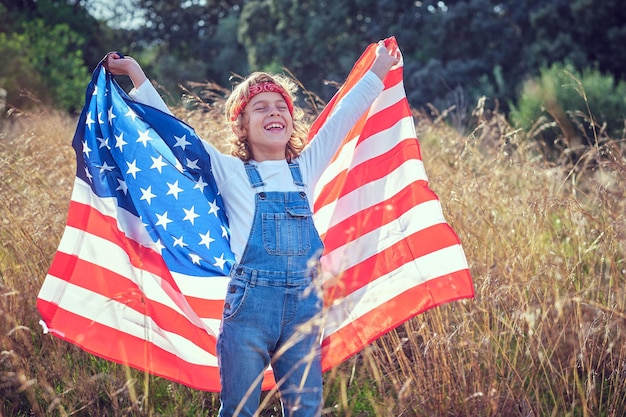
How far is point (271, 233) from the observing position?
2.43 metres

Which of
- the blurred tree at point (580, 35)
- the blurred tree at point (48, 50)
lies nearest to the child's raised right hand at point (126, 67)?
the blurred tree at point (48, 50)

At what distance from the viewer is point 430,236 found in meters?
2.80

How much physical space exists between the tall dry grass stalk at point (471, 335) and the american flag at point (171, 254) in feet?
0.63

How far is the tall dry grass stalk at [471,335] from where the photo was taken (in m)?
2.79

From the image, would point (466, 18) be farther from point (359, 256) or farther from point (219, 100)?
point (359, 256)

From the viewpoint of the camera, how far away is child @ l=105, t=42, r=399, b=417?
7.68ft

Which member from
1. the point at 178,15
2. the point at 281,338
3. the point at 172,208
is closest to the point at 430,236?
the point at 281,338

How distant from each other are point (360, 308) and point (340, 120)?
783mm

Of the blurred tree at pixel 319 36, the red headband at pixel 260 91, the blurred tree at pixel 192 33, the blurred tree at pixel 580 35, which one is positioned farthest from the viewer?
the blurred tree at pixel 192 33

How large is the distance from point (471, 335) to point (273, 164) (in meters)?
1.17

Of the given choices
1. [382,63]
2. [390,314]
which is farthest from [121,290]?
[382,63]

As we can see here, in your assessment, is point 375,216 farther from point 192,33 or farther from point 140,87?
point 192,33

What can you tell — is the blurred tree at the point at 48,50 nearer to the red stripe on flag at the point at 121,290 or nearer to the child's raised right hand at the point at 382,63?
the red stripe on flag at the point at 121,290

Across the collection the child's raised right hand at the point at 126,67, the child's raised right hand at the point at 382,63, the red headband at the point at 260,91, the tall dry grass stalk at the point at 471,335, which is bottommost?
the tall dry grass stalk at the point at 471,335
